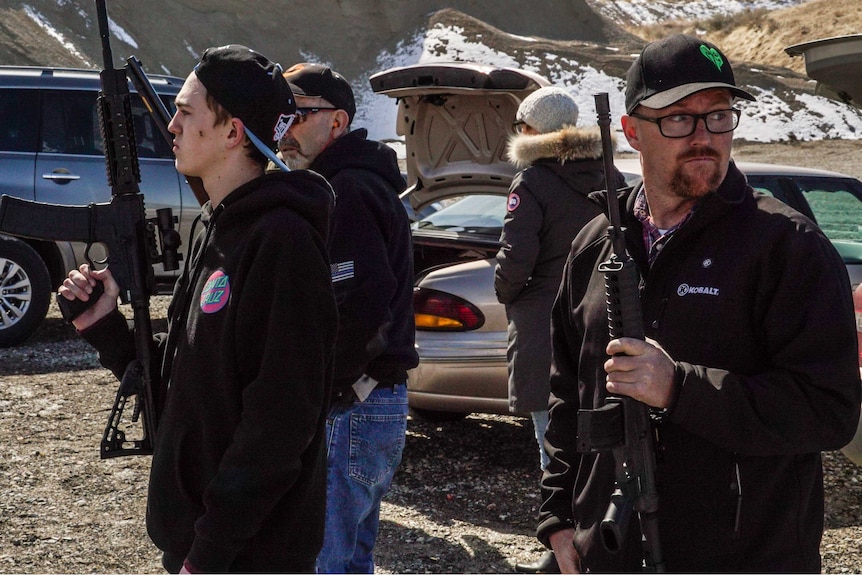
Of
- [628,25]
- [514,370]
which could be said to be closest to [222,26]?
[628,25]

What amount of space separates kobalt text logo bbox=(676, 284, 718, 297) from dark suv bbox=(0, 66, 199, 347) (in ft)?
22.2

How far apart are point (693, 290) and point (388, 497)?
11.7 ft

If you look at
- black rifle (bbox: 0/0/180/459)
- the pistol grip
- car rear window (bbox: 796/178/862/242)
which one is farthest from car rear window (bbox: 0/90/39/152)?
the pistol grip

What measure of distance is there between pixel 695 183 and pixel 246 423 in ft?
3.48

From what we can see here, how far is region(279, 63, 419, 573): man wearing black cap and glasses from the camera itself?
126 inches

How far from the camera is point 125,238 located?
2805 millimetres

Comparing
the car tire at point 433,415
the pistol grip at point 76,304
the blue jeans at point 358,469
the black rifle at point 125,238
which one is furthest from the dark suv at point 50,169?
the pistol grip at point 76,304

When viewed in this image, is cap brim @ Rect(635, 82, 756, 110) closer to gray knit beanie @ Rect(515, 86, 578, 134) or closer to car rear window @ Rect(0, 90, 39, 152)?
gray knit beanie @ Rect(515, 86, 578, 134)

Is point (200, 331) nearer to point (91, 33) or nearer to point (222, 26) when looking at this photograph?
point (91, 33)

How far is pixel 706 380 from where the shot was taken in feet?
7.07

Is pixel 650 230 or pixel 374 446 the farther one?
pixel 374 446

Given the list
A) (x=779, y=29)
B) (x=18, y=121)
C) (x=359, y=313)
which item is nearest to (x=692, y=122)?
(x=359, y=313)

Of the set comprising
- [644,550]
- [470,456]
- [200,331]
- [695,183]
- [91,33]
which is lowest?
[470,456]

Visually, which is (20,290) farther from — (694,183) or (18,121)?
(694,183)
